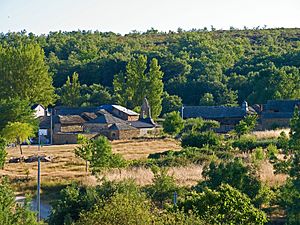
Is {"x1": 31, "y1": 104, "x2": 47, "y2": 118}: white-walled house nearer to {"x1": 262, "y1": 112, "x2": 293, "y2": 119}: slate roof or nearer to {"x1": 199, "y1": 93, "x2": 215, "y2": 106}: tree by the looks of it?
{"x1": 199, "y1": 93, "x2": 215, "y2": 106}: tree

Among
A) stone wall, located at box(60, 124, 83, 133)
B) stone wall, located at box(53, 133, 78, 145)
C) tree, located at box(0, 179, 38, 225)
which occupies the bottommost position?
stone wall, located at box(53, 133, 78, 145)

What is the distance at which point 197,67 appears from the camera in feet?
288

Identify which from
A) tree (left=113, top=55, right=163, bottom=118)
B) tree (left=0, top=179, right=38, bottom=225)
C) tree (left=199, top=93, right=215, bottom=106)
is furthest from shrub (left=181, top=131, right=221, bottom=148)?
tree (left=199, top=93, right=215, bottom=106)

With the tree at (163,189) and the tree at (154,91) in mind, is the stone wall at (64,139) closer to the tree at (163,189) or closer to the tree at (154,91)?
the tree at (154,91)

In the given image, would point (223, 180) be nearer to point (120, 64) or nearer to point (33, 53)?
point (33, 53)

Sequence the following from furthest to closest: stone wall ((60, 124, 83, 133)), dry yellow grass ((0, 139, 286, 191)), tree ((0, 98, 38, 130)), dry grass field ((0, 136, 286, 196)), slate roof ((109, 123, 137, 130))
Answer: stone wall ((60, 124, 83, 133)), slate roof ((109, 123, 137, 130)), tree ((0, 98, 38, 130)), dry grass field ((0, 136, 286, 196)), dry yellow grass ((0, 139, 286, 191))

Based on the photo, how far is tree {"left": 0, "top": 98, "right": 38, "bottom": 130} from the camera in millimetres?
48594

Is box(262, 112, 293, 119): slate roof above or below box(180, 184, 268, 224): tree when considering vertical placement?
below

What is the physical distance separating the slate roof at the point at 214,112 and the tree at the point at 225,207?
1760 inches

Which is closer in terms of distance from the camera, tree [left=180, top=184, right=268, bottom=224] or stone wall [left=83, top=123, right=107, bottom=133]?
tree [left=180, top=184, right=268, bottom=224]

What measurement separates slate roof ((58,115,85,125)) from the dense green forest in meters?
15.0

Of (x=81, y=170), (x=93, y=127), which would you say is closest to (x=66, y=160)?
(x=81, y=170)

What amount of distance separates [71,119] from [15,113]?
10224mm

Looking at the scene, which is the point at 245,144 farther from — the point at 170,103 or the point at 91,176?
the point at 170,103
